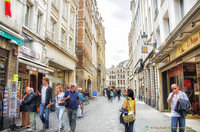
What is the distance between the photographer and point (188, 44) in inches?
293

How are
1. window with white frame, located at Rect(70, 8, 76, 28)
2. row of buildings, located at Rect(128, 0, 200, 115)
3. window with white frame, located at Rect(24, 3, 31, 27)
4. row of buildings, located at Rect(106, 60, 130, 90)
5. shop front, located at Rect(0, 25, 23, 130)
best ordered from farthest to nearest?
row of buildings, located at Rect(106, 60, 130, 90) → window with white frame, located at Rect(70, 8, 76, 28) → window with white frame, located at Rect(24, 3, 31, 27) → shop front, located at Rect(0, 25, 23, 130) → row of buildings, located at Rect(128, 0, 200, 115)

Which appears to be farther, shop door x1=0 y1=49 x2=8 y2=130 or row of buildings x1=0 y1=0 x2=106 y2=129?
row of buildings x1=0 y1=0 x2=106 y2=129

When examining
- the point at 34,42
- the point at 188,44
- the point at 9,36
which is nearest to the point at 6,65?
the point at 9,36

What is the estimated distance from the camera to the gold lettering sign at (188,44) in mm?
6543

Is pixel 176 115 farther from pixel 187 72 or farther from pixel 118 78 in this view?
pixel 118 78

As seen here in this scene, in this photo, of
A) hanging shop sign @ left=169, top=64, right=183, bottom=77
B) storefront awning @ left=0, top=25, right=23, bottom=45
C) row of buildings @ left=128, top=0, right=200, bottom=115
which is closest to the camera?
row of buildings @ left=128, top=0, right=200, bottom=115

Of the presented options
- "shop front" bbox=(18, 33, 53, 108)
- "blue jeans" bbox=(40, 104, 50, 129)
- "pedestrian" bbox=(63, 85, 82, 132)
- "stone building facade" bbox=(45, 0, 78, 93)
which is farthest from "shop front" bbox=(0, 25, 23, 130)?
"stone building facade" bbox=(45, 0, 78, 93)

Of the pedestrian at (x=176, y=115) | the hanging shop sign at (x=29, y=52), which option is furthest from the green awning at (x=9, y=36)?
the pedestrian at (x=176, y=115)

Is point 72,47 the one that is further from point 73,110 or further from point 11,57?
point 73,110

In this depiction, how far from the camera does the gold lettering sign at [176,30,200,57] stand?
6.54 metres

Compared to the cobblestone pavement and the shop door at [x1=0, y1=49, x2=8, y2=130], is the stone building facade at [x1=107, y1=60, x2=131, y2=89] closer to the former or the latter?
the cobblestone pavement

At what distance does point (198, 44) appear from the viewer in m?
6.46

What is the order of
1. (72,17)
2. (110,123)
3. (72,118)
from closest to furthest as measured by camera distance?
(72,118)
(110,123)
(72,17)

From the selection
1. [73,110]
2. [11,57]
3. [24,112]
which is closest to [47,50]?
[11,57]
